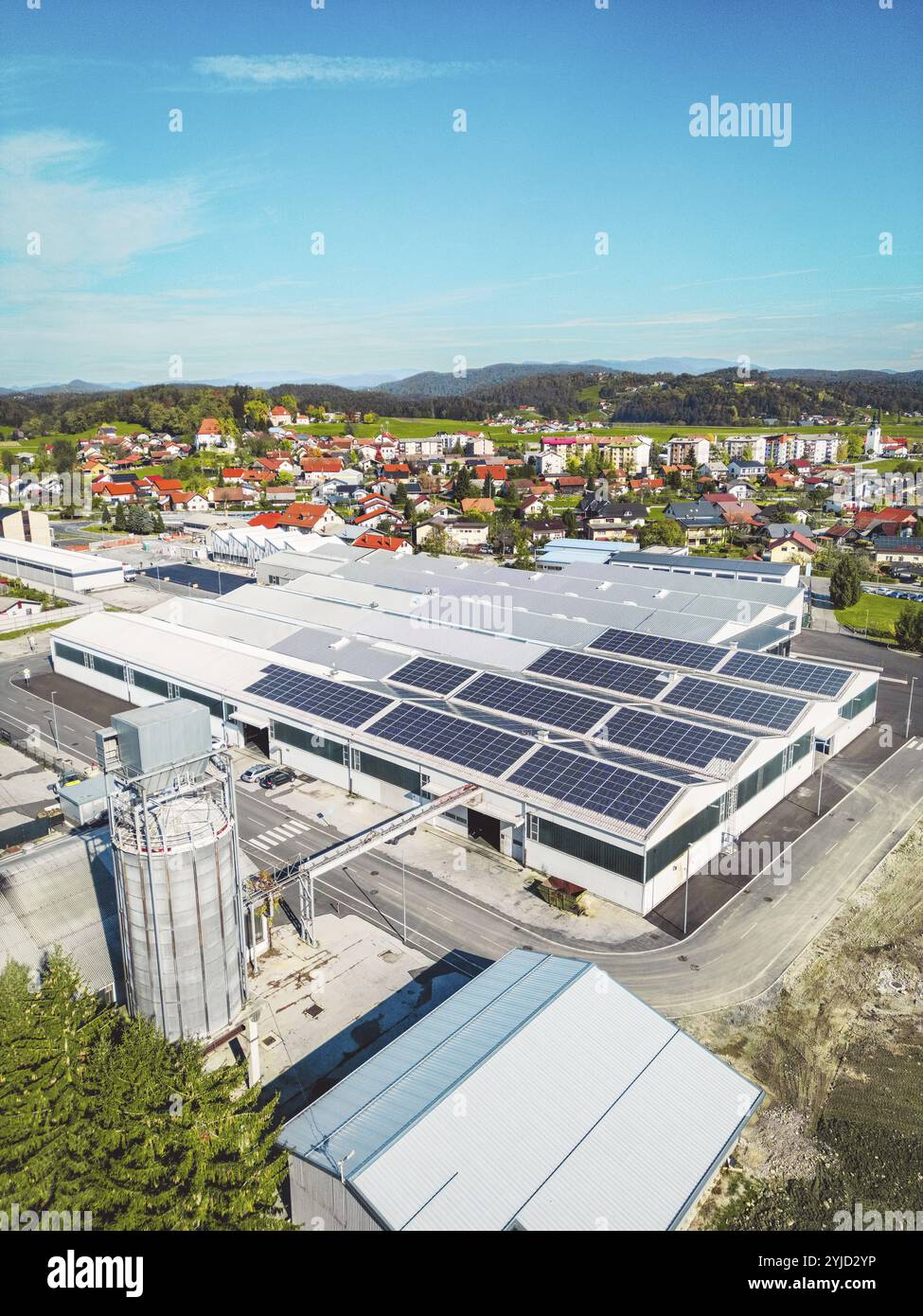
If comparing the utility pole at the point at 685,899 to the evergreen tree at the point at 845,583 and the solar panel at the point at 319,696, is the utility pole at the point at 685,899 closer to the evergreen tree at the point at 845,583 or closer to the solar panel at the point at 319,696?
the solar panel at the point at 319,696

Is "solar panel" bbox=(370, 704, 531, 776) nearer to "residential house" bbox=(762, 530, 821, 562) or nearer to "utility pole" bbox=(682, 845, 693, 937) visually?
"utility pole" bbox=(682, 845, 693, 937)

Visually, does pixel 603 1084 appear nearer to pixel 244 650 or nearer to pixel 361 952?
pixel 361 952

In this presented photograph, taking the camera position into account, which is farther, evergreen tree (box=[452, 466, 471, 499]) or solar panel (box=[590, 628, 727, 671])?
evergreen tree (box=[452, 466, 471, 499])

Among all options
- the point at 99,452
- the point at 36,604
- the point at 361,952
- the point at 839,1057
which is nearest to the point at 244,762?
the point at 361,952

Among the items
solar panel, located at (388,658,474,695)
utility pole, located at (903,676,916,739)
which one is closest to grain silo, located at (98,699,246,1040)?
solar panel, located at (388,658,474,695)

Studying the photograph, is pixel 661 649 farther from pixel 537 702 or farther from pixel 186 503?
pixel 186 503

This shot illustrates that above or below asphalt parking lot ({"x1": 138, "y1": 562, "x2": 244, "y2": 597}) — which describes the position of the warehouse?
above
